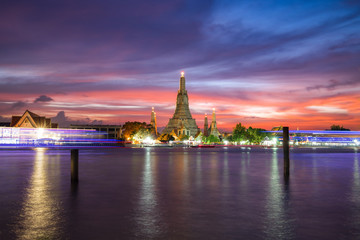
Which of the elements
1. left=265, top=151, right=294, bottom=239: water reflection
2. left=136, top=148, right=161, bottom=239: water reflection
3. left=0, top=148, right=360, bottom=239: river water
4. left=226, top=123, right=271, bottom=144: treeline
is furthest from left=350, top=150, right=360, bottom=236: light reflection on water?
left=226, top=123, right=271, bottom=144: treeline

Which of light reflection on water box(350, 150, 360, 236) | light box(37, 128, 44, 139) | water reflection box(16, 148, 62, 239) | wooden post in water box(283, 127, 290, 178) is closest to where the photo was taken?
water reflection box(16, 148, 62, 239)

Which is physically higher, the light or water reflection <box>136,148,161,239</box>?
the light

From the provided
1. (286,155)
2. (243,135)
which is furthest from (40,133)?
(286,155)

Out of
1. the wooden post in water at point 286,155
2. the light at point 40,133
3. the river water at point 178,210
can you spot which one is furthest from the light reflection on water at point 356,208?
the light at point 40,133

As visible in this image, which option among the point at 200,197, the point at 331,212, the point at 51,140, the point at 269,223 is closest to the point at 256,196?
the point at 200,197

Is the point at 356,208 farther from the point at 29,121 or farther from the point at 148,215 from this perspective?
the point at 29,121

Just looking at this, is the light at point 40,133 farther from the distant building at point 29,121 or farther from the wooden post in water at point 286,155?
the wooden post in water at point 286,155

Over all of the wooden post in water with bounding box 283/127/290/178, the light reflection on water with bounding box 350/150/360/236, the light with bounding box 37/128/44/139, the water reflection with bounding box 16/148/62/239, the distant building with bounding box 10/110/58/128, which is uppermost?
the distant building with bounding box 10/110/58/128

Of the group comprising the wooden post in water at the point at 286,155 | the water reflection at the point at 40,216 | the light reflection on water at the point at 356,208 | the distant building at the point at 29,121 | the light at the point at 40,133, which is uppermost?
the distant building at the point at 29,121

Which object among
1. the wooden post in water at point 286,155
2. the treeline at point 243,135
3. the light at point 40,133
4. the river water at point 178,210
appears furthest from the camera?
the treeline at point 243,135

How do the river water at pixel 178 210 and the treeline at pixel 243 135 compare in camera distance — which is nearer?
the river water at pixel 178 210

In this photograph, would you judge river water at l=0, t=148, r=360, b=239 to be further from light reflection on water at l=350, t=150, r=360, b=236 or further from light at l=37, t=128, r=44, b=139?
light at l=37, t=128, r=44, b=139

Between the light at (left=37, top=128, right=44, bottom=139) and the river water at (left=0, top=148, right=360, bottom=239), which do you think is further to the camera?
the light at (left=37, top=128, right=44, bottom=139)

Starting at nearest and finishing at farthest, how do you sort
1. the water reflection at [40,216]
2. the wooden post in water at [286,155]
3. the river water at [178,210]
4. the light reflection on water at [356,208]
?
the water reflection at [40,216], the river water at [178,210], the light reflection on water at [356,208], the wooden post in water at [286,155]
